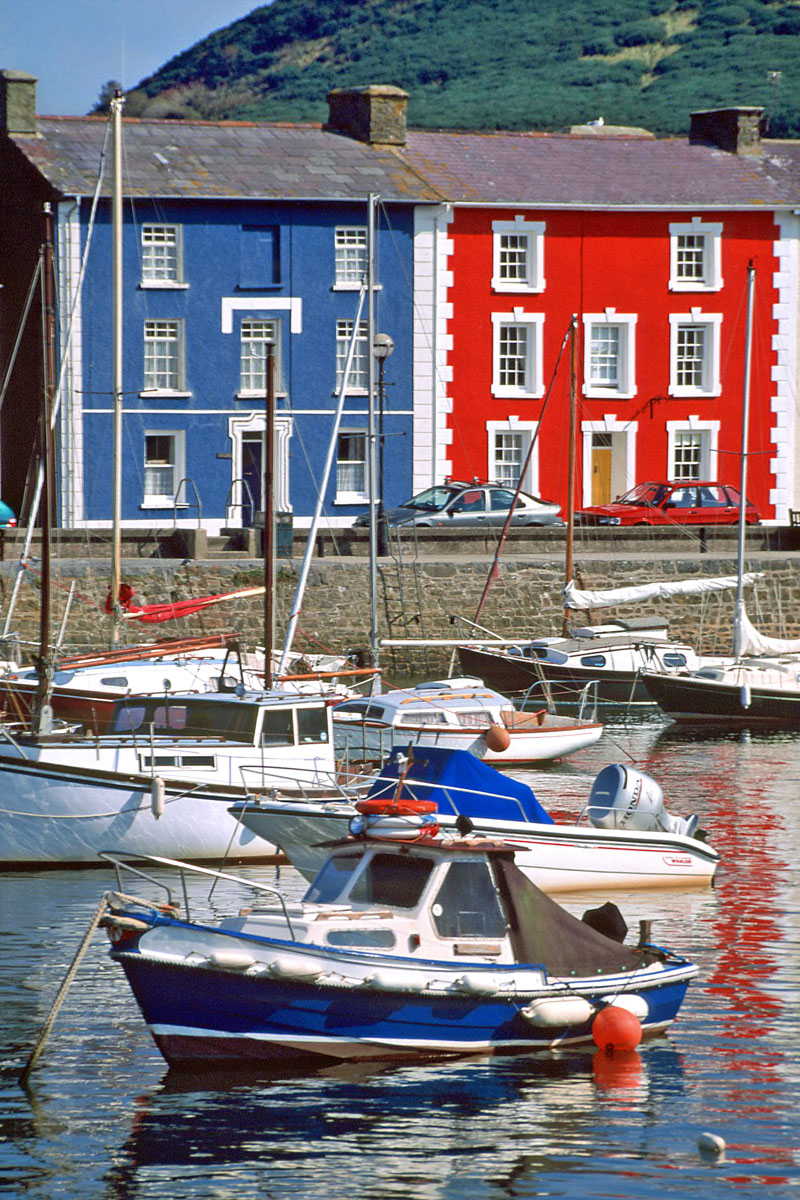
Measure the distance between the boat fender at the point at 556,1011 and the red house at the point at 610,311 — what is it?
32.5 metres

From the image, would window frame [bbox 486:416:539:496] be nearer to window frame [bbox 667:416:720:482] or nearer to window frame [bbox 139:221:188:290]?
window frame [bbox 667:416:720:482]

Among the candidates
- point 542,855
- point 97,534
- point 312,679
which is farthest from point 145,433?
point 542,855

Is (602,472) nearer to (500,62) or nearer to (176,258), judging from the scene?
(176,258)

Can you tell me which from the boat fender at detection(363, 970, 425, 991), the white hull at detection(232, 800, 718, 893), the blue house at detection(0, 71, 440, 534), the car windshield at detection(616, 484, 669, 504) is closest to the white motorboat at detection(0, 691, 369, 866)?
the white hull at detection(232, 800, 718, 893)

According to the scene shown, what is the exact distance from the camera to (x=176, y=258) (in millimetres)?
43844

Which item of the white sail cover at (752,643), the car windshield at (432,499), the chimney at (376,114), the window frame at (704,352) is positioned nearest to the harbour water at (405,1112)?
the white sail cover at (752,643)

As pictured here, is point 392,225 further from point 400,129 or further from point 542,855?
point 542,855

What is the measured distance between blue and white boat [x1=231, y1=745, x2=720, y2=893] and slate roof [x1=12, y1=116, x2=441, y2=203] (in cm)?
2633

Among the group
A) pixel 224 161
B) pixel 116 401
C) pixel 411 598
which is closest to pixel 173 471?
pixel 224 161

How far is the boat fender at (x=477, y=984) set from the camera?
42.5ft

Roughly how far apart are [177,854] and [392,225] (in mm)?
27780

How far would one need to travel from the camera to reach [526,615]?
126 feet

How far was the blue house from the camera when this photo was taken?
42656mm

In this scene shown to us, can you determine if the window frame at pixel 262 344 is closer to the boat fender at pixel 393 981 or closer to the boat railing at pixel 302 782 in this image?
the boat railing at pixel 302 782
